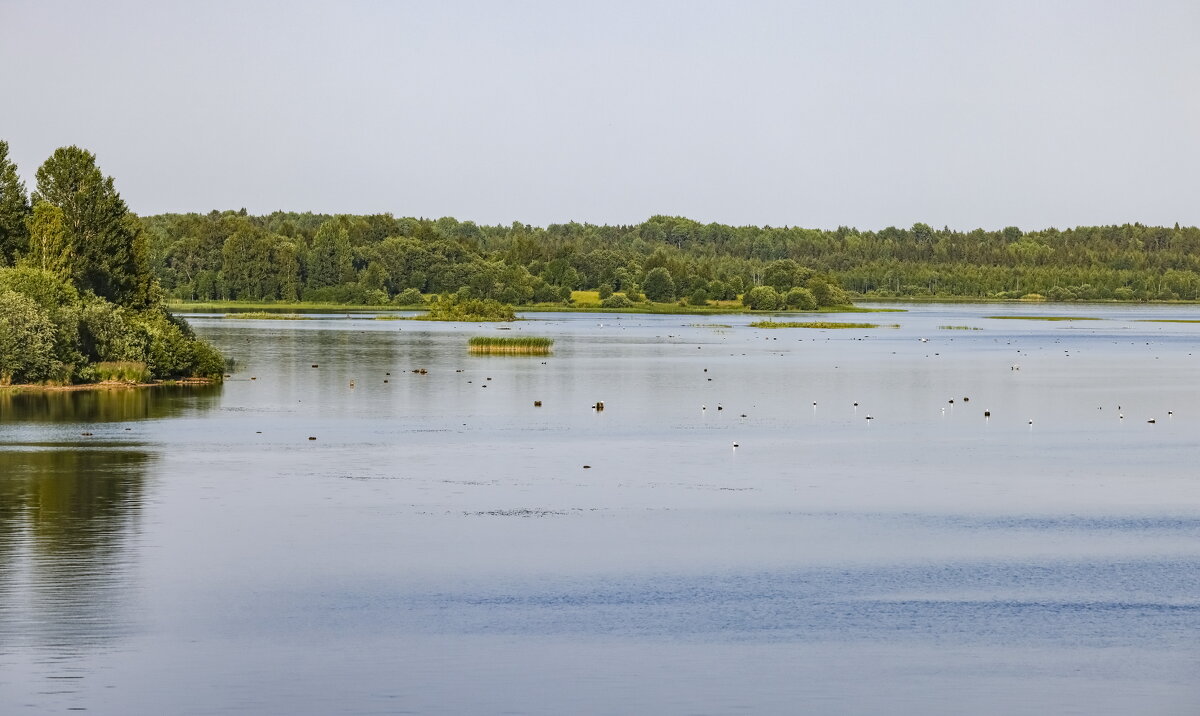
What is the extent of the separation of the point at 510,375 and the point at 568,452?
133 feet

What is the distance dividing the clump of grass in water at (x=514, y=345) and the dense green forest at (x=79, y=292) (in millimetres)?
29503

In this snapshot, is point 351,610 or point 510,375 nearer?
point 351,610

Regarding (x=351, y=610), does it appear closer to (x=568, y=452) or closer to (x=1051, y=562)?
(x=1051, y=562)

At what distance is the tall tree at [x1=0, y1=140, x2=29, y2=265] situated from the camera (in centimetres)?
9100

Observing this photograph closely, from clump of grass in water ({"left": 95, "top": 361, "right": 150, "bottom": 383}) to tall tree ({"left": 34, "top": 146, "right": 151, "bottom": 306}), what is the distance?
1156cm

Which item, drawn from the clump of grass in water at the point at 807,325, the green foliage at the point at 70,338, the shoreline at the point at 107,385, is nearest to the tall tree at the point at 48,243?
the green foliage at the point at 70,338

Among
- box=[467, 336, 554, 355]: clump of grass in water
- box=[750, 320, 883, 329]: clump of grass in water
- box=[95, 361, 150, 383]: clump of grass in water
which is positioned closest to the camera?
box=[95, 361, 150, 383]: clump of grass in water

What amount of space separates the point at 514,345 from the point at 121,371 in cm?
4733

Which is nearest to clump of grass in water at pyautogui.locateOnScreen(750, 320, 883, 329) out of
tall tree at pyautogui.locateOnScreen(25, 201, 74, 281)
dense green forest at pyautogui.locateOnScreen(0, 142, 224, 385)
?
dense green forest at pyautogui.locateOnScreen(0, 142, 224, 385)

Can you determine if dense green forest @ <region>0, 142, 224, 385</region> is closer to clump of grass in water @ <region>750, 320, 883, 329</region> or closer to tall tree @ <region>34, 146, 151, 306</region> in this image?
tall tree @ <region>34, 146, 151, 306</region>

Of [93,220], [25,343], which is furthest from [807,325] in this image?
[25,343]

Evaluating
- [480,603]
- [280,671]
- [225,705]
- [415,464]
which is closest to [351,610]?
[480,603]

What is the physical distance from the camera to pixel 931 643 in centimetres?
2494

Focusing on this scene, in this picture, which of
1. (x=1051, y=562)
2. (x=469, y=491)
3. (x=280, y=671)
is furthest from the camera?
(x=469, y=491)
